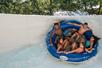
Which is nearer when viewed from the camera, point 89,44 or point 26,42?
point 26,42

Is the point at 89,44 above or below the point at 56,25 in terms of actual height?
below

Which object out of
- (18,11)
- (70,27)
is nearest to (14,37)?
(70,27)

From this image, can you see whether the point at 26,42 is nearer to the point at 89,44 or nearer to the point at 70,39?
the point at 70,39

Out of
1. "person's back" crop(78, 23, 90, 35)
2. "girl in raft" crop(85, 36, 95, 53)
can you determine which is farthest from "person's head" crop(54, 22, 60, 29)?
"girl in raft" crop(85, 36, 95, 53)

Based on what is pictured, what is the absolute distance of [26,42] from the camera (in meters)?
4.14

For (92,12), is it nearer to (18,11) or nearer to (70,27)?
(18,11)

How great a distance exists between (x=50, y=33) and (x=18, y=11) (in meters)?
3.59

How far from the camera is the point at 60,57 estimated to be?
417 centimetres

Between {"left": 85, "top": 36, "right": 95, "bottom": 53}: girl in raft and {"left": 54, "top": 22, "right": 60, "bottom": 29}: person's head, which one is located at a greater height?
{"left": 54, "top": 22, "right": 60, "bottom": 29}: person's head

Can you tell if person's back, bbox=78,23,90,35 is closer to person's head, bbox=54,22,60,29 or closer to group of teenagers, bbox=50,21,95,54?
group of teenagers, bbox=50,21,95,54

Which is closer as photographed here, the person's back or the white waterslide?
the white waterslide

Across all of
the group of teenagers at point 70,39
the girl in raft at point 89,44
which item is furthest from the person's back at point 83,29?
the girl in raft at point 89,44

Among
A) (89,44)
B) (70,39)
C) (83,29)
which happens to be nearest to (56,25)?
(70,39)

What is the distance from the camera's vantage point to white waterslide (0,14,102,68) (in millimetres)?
4074
